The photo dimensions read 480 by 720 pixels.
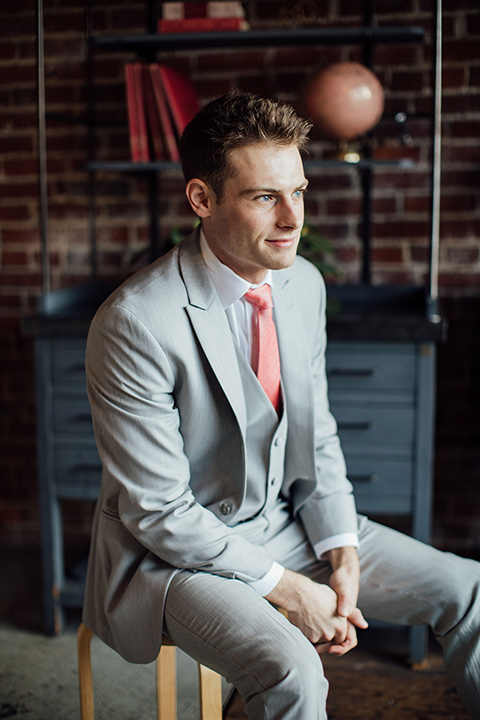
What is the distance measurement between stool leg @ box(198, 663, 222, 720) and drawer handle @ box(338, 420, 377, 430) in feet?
2.88

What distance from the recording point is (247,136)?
4.31 ft

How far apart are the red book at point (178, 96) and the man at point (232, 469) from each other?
2.71 feet

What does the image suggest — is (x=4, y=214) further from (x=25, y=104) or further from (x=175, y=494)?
(x=175, y=494)

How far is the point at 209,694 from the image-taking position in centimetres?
134

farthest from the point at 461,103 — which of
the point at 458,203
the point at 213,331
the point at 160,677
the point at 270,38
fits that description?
the point at 160,677

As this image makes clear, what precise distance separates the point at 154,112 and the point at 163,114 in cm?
4

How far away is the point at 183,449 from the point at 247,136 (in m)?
0.61

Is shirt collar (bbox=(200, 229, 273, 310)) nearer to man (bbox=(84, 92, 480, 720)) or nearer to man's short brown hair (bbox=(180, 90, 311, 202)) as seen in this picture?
man (bbox=(84, 92, 480, 720))

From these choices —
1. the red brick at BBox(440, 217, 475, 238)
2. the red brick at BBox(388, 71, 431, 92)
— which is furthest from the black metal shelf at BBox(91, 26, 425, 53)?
the red brick at BBox(440, 217, 475, 238)

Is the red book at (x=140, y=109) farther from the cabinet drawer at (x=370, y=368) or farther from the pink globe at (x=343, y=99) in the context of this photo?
the cabinet drawer at (x=370, y=368)

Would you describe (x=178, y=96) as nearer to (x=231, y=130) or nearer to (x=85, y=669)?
(x=231, y=130)

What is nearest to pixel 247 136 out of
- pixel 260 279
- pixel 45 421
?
pixel 260 279

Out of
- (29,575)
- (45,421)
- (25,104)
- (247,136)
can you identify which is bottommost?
(29,575)

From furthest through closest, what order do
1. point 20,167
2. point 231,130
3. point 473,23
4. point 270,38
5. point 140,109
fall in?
1. point 20,167
2. point 473,23
3. point 140,109
4. point 270,38
5. point 231,130
